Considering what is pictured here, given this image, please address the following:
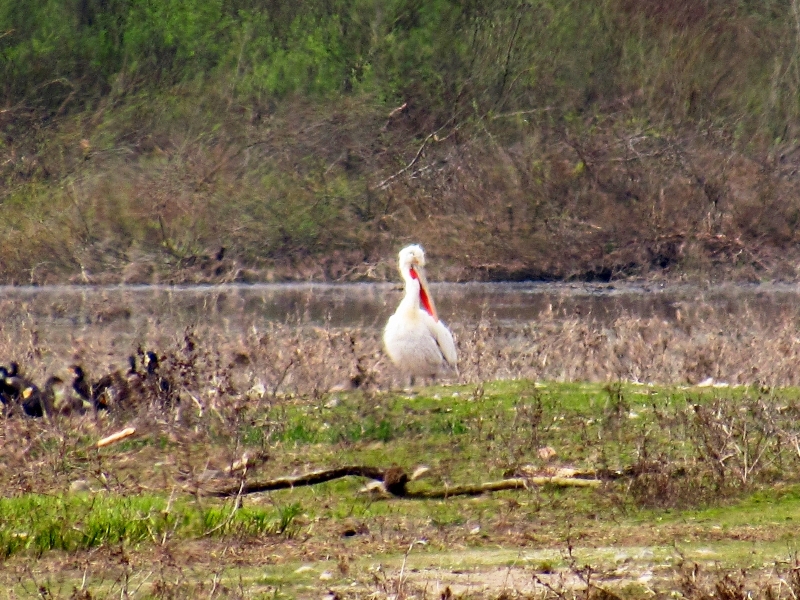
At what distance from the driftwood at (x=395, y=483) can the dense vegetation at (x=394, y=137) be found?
1490cm

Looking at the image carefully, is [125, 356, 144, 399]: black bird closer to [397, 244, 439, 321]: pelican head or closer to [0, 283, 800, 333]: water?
[397, 244, 439, 321]: pelican head

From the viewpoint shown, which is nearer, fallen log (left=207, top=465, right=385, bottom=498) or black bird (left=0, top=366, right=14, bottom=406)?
fallen log (left=207, top=465, right=385, bottom=498)

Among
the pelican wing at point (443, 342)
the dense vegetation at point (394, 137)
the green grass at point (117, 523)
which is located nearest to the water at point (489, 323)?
the pelican wing at point (443, 342)

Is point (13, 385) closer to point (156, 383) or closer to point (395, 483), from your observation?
point (156, 383)

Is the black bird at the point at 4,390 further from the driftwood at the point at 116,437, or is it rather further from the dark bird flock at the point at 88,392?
the driftwood at the point at 116,437

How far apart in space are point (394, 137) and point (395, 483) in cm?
2114

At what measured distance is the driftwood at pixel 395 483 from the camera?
23.0 feet

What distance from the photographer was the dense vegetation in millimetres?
24297

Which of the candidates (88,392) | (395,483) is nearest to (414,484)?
(395,483)

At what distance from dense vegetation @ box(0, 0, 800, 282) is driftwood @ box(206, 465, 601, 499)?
48.9ft

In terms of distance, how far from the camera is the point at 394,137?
27797mm

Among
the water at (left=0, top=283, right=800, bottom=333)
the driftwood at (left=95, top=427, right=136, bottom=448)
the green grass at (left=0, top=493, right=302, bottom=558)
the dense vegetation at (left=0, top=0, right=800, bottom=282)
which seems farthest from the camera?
the dense vegetation at (left=0, top=0, right=800, bottom=282)

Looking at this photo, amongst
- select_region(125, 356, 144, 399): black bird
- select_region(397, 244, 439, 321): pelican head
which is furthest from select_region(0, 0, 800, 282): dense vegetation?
select_region(125, 356, 144, 399): black bird

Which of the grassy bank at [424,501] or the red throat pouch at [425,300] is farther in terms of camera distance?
the red throat pouch at [425,300]
